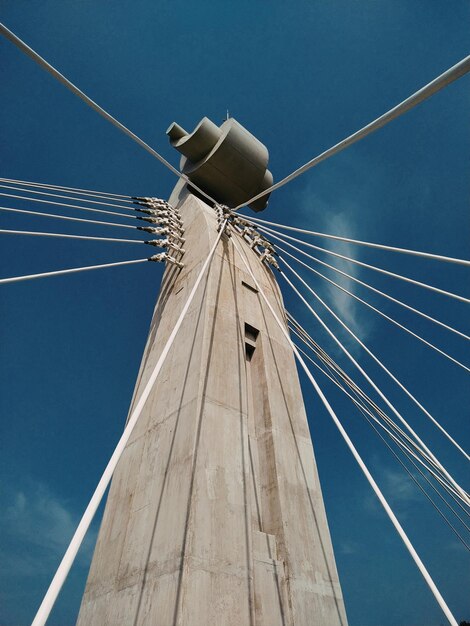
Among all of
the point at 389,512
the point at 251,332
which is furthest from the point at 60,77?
the point at 389,512

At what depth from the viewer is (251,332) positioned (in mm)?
6652

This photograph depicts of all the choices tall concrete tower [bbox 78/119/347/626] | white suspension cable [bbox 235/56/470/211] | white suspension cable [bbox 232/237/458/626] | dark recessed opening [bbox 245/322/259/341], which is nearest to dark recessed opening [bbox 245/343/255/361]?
tall concrete tower [bbox 78/119/347/626]

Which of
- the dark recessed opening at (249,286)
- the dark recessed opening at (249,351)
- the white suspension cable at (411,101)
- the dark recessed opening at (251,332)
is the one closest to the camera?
the white suspension cable at (411,101)

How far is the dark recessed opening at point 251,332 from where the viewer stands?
6.59 m

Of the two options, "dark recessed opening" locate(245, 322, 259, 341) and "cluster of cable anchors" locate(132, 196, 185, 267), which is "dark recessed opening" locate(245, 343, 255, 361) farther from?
"cluster of cable anchors" locate(132, 196, 185, 267)

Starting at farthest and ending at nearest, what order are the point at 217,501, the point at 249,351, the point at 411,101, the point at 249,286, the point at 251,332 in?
the point at 249,286 → the point at 251,332 → the point at 249,351 → the point at 217,501 → the point at 411,101

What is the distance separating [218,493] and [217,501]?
84 millimetres

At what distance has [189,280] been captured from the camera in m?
7.02

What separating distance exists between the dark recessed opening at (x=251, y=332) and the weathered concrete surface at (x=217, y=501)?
1.0 inches

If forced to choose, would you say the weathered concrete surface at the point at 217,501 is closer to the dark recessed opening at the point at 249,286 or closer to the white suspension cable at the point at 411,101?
the dark recessed opening at the point at 249,286

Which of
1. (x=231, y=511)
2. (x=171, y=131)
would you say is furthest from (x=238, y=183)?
(x=231, y=511)

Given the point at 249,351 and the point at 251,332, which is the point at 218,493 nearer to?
the point at 249,351

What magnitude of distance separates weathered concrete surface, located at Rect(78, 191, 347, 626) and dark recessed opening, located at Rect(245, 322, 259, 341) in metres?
0.03

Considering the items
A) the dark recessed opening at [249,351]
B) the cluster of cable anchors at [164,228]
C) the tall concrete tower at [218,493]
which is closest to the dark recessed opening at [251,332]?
the tall concrete tower at [218,493]
